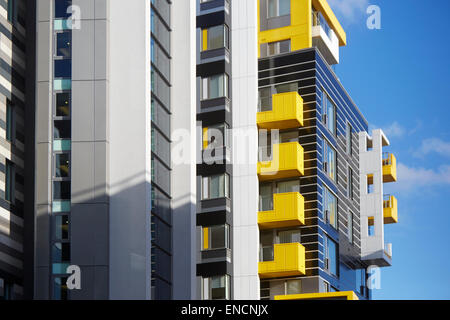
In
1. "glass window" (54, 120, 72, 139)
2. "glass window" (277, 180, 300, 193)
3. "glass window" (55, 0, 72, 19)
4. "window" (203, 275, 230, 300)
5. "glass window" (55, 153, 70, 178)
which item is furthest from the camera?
"glass window" (277, 180, 300, 193)

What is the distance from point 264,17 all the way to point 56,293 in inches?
1113

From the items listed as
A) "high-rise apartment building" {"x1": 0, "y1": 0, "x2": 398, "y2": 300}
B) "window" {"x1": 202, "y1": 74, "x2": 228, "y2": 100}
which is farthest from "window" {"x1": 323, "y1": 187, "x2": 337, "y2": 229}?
"window" {"x1": 202, "y1": 74, "x2": 228, "y2": 100}

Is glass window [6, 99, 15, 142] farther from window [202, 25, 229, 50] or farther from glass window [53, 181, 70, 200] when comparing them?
window [202, 25, 229, 50]

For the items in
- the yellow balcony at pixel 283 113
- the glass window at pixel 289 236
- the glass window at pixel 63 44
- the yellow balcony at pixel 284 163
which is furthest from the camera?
the glass window at pixel 289 236

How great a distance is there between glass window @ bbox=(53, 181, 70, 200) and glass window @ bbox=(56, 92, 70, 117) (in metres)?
2.54

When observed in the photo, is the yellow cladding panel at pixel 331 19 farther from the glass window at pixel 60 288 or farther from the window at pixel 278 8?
the glass window at pixel 60 288

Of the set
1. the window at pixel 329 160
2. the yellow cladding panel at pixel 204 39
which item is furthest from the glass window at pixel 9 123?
the window at pixel 329 160

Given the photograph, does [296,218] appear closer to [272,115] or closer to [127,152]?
[272,115]

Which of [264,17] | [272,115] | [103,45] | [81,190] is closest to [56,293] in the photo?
[81,190]

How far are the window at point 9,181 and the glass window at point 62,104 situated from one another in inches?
106

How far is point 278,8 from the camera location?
57688 mm

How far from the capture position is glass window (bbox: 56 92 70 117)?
35812mm

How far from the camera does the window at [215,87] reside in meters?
54.1

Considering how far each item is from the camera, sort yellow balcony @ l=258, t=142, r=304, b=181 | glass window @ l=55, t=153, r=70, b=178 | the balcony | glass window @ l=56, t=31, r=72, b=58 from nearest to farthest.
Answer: glass window @ l=55, t=153, r=70, b=178 → glass window @ l=56, t=31, r=72, b=58 → yellow balcony @ l=258, t=142, r=304, b=181 → the balcony
